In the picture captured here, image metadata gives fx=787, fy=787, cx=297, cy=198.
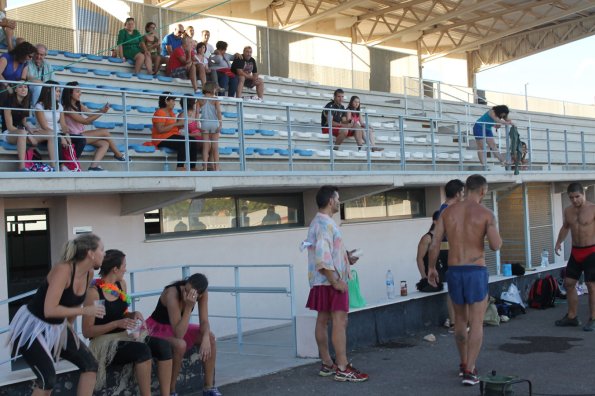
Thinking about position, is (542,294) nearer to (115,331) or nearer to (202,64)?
(202,64)

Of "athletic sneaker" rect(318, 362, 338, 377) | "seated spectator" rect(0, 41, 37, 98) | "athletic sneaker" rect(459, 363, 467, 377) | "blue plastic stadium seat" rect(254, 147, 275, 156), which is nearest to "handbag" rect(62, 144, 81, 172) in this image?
"seated spectator" rect(0, 41, 37, 98)

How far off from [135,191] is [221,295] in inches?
96.8

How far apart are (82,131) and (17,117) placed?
0.86 meters

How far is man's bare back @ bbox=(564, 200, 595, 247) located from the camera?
10.5 metres

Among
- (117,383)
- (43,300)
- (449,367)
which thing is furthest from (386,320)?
(43,300)

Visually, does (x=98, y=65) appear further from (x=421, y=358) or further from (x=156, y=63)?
(x=421, y=358)

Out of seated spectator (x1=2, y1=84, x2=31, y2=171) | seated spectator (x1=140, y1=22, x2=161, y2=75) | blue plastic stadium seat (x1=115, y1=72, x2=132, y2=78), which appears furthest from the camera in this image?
seated spectator (x1=140, y1=22, x2=161, y2=75)

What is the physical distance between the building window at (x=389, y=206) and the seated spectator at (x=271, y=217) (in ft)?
4.98

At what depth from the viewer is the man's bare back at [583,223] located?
413 inches

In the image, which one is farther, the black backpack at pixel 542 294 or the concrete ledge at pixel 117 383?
the black backpack at pixel 542 294

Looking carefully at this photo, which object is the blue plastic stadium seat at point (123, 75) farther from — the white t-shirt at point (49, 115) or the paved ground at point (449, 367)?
the paved ground at point (449, 367)

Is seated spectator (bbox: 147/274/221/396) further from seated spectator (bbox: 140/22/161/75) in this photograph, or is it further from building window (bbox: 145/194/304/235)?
seated spectator (bbox: 140/22/161/75)

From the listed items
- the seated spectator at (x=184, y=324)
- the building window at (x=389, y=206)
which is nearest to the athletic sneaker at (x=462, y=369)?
the seated spectator at (x=184, y=324)

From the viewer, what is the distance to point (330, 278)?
24.8 ft
